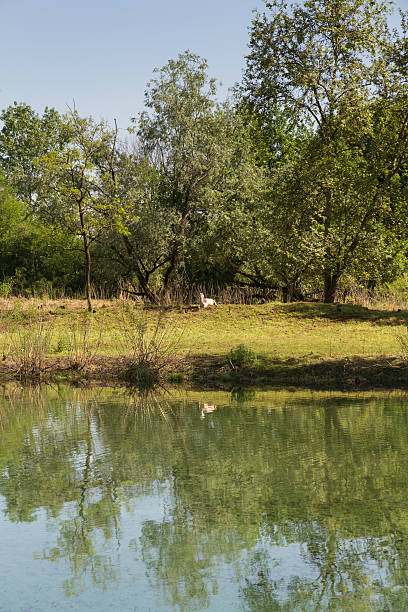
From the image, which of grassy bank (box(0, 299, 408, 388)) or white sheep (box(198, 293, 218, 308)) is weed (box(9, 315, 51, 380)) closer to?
grassy bank (box(0, 299, 408, 388))

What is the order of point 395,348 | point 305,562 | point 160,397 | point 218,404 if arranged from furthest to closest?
1. point 395,348
2. point 160,397
3. point 218,404
4. point 305,562

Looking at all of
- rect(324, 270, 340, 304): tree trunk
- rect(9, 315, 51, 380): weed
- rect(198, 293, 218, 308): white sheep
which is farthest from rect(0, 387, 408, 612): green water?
rect(324, 270, 340, 304): tree trunk

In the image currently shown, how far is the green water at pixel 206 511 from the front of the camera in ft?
16.0

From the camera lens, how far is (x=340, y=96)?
22781mm

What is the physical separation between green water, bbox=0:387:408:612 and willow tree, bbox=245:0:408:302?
12811 millimetres

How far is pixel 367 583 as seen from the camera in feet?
16.1

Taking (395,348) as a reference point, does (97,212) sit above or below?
above

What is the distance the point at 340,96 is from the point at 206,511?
729 inches

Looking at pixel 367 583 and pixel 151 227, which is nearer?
pixel 367 583

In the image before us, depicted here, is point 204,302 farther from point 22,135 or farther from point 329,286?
point 22,135

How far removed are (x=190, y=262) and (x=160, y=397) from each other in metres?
19.1

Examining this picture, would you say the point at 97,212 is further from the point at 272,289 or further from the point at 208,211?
the point at 272,289

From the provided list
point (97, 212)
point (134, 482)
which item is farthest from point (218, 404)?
point (97, 212)

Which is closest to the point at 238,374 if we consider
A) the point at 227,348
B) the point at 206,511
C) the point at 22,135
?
the point at 227,348
